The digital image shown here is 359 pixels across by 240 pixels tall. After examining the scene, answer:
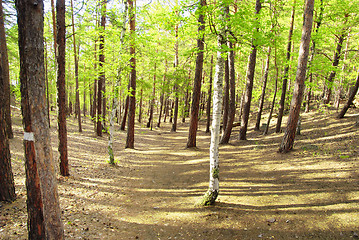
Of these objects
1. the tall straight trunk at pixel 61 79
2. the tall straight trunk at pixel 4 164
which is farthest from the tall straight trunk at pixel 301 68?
the tall straight trunk at pixel 4 164

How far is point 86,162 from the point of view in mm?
10969

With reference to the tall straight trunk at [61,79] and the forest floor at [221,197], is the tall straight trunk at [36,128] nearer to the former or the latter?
the forest floor at [221,197]

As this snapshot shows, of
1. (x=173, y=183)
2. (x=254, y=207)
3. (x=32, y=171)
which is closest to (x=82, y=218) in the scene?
(x=32, y=171)

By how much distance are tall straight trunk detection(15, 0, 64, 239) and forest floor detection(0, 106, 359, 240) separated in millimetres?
1316

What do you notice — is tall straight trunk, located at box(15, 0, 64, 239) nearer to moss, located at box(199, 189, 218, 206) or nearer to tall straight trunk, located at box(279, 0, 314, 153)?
moss, located at box(199, 189, 218, 206)

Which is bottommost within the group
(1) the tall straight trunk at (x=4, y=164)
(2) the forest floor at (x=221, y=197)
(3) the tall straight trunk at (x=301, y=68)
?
(2) the forest floor at (x=221, y=197)

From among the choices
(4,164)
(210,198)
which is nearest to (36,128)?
(4,164)

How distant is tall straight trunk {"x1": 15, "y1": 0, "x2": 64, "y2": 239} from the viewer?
3289mm

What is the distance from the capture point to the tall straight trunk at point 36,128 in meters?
3.29

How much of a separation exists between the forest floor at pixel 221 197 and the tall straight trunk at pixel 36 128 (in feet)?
4.32

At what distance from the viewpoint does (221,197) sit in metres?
6.89

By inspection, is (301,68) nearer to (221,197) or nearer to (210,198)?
(221,197)

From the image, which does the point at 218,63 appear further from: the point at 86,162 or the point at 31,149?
the point at 86,162

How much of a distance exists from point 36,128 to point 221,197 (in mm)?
5781
